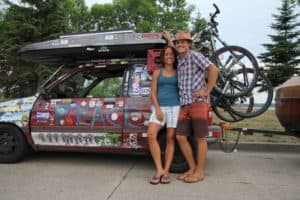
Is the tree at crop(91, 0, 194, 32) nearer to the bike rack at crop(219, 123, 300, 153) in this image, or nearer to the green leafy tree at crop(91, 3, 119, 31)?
the green leafy tree at crop(91, 3, 119, 31)

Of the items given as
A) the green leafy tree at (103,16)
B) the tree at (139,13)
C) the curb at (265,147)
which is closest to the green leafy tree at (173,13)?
the tree at (139,13)

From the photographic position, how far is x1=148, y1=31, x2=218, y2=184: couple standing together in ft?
18.7

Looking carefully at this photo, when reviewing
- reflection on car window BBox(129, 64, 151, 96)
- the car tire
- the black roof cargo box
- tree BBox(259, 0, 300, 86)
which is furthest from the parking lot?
tree BBox(259, 0, 300, 86)

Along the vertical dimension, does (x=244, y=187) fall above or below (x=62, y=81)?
below

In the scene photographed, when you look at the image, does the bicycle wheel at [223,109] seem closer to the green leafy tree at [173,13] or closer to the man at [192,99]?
the man at [192,99]

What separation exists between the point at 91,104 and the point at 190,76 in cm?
167

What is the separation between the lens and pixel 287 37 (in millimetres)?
33062

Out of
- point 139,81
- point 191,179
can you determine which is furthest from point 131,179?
point 139,81

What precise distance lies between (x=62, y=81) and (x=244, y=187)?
129 inches

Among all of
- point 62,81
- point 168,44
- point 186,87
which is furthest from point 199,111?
point 62,81

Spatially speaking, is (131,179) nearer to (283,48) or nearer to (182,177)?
(182,177)

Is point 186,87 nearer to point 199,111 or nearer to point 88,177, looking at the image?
point 199,111

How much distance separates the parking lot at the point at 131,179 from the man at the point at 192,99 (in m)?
0.36

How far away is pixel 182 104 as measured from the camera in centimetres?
580
